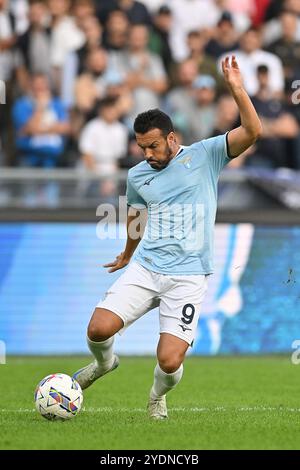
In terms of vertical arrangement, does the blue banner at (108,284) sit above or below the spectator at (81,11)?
below

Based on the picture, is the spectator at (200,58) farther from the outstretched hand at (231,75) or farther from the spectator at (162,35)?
the outstretched hand at (231,75)

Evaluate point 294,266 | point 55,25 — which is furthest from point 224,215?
point 55,25

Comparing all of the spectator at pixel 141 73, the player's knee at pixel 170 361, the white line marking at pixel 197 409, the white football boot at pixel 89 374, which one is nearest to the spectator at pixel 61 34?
the spectator at pixel 141 73

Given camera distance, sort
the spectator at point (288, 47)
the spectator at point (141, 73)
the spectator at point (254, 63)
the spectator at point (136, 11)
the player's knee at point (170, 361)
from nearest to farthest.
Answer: the player's knee at point (170, 361)
the spectator at point (141, 73)
the spectator at point (254, 63)
the spectator at point (288, 47)
the spectator at point (136, 11)

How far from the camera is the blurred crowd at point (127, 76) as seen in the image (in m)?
16.0

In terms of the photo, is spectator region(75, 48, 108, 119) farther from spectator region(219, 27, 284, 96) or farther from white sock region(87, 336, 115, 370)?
white sock region(87, 336, 115, 370)

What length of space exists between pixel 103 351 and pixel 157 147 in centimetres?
164

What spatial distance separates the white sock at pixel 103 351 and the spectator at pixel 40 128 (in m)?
7.69

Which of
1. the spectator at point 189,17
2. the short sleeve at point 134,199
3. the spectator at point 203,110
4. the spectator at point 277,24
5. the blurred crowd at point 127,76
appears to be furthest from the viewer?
the spectator at point 189,17

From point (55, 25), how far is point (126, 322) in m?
9.92

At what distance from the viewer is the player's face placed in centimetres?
813

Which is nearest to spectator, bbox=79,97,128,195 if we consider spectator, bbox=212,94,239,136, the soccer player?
spectator, bbox=212,94,239,136

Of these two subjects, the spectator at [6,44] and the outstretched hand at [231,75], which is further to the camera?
the spectator at [6,44]
